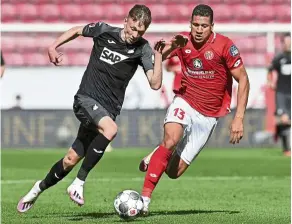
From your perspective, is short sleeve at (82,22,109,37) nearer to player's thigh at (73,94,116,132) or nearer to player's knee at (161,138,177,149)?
player's thigh at (73,94,116,132)

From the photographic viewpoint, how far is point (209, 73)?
9508mm

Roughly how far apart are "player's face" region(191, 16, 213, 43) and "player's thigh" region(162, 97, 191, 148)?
0.65 metres

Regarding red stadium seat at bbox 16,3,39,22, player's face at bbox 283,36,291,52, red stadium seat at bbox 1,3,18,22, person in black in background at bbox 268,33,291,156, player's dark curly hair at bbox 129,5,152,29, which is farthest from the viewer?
red stadium seat at bbox 16,3,39,22

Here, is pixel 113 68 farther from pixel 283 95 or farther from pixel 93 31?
pixel 283 95

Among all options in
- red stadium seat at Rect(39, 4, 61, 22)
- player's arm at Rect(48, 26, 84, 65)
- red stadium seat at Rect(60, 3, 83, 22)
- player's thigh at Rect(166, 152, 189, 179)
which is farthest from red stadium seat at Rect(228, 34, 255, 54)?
player's arm at Rect(48, 26, 84, 65)

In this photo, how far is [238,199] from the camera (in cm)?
1101

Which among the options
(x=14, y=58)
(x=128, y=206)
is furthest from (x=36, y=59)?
(x=128, y=206)

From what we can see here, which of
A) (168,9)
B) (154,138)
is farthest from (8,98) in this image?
(168,9)

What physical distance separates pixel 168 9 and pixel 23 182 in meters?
9.80

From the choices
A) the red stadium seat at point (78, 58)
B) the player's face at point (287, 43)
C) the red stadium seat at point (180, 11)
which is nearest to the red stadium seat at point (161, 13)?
the red stadium seat at point (180, 11)

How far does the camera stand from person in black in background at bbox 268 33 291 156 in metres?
18.2

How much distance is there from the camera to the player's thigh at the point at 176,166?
9648 mm

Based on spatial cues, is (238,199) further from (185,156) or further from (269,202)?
(185,156)

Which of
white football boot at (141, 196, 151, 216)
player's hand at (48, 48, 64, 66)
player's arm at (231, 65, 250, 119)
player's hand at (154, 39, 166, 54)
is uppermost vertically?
player's hand at (154, 39, 166, 54)
